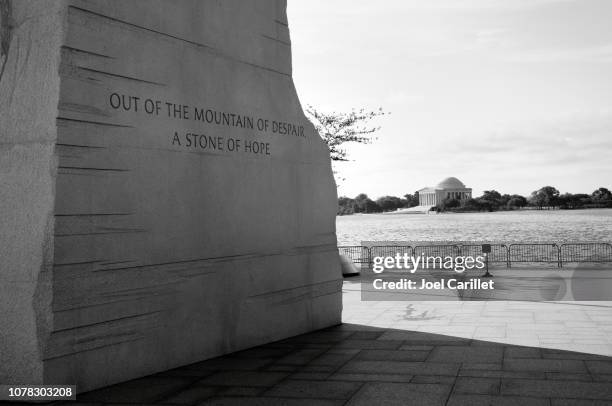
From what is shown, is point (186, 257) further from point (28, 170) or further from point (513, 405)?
point (513, 405)

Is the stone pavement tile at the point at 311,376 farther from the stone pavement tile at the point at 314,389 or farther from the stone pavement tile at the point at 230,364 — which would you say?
the stone pavement tile at the point at 230,364

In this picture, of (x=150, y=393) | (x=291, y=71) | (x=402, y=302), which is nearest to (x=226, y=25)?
(x=291, y=71)

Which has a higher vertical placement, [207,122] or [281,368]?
[207,122]

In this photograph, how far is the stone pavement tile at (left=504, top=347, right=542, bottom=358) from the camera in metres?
8.59

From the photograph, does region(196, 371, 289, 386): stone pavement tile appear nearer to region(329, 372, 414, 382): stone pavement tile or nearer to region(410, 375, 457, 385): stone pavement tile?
region(329, 372, 414, 382): stone pavement tile

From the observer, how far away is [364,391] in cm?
708

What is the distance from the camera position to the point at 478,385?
7.14 m

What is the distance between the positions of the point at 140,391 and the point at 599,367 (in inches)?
209

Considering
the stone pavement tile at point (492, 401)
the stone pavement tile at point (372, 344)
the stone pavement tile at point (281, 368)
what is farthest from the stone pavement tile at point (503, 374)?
the stone pavement tile at point (281, 368)

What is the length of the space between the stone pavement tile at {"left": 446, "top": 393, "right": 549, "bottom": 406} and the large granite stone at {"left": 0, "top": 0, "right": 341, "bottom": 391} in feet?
12.0

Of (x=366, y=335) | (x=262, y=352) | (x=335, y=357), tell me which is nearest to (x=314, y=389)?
(x=335, y=357)

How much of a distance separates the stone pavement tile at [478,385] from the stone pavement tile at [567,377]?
64cm

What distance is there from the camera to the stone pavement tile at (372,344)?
952 centimetres

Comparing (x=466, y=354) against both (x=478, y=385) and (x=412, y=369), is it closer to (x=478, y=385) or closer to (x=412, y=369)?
(x=412, y=369)
